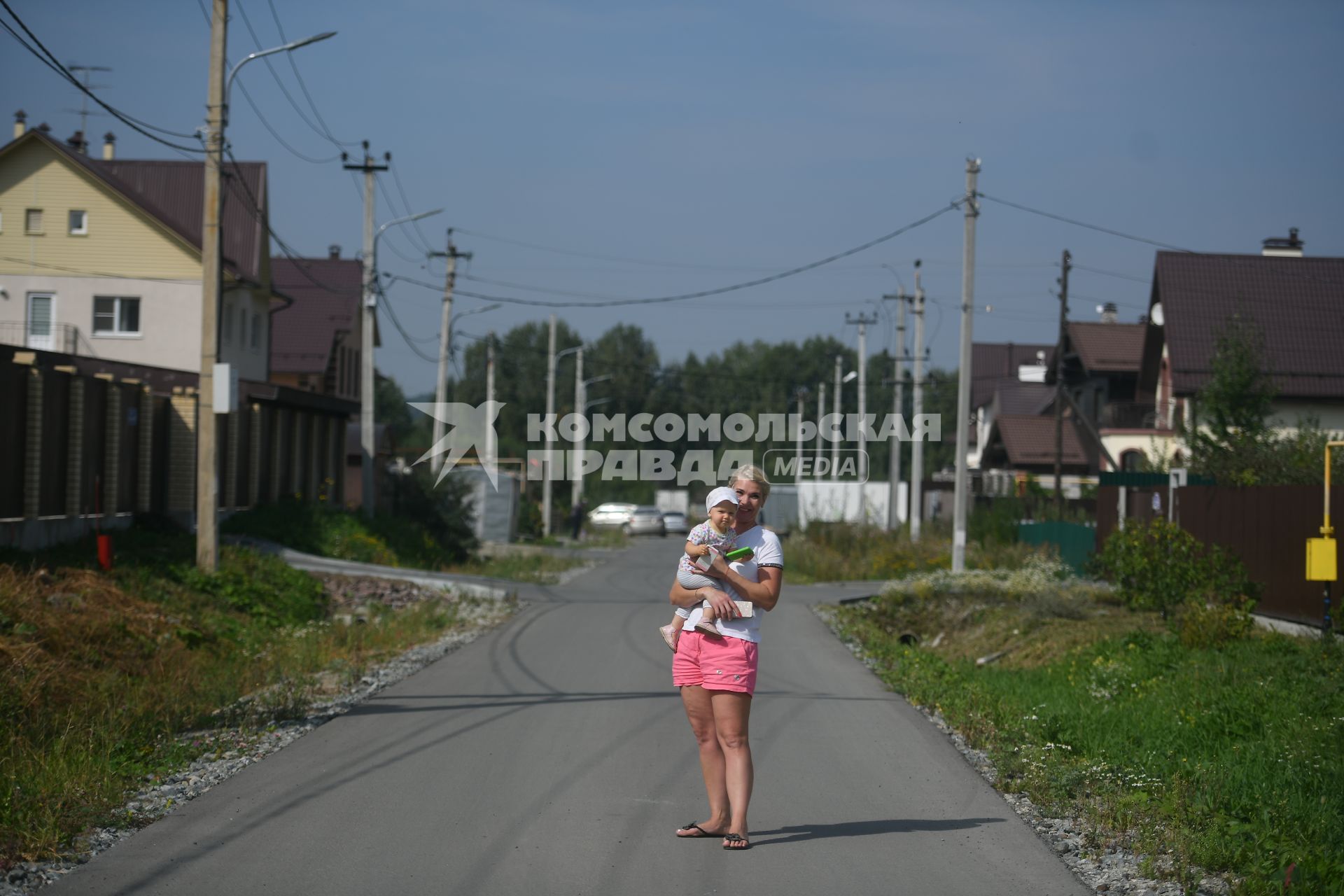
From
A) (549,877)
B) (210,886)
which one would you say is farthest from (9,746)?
(549,877)

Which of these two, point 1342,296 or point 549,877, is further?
point 1342,296

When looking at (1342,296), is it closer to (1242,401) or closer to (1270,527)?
(1242,401)

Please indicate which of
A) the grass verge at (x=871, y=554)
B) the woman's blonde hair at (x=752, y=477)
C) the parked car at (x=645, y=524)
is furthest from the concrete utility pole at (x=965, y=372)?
the parked car at (x=645, y=524)

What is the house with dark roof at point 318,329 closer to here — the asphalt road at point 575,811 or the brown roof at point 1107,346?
the brown roof at point 1107,346

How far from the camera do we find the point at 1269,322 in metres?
37.1

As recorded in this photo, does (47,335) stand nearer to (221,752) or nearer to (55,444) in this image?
(55,444)

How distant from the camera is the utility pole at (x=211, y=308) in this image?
1617 cm

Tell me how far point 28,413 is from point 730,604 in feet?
42.7

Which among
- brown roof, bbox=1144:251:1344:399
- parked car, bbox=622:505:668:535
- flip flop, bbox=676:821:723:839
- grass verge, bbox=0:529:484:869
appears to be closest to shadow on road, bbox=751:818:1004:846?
flip flop, bbox=676:821:723:839

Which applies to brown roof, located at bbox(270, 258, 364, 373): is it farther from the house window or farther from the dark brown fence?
the dark brown fence

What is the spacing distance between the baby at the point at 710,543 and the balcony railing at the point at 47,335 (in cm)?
3212

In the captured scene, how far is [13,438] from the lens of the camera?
15.2 meters

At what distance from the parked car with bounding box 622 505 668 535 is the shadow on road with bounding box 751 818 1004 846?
5475 centimetres

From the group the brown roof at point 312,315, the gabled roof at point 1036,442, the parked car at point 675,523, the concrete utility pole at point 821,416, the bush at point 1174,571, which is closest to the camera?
the bush at point 1174,571
